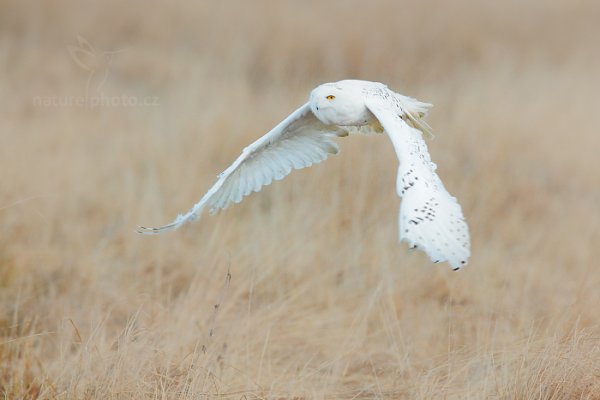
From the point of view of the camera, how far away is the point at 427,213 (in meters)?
2.62

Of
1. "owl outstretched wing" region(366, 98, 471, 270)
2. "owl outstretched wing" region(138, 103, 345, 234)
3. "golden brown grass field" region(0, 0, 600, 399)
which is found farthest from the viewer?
"golden brown grass field" region(0, 0, 600, 399)

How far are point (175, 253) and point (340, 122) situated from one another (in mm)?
2495

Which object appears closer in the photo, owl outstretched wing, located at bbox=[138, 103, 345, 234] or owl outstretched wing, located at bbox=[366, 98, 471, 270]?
owl outstretched wing, located at bbox=[366, 98, 471, 270]

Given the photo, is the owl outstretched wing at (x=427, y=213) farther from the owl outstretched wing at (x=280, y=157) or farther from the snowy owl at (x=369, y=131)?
the owl outstretched wing at (x=280, y=157)

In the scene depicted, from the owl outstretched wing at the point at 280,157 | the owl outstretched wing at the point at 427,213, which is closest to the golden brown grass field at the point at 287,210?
the owl outstretched wing at the point at 280,157

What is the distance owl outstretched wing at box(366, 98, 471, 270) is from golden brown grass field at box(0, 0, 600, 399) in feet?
3.08

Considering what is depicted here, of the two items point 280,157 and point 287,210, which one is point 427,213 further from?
point 287,210

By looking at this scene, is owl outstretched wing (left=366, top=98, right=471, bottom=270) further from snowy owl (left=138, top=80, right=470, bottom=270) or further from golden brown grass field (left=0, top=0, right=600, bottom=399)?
golden brown grass field (left=0, top=0, right=600, bottom=399)

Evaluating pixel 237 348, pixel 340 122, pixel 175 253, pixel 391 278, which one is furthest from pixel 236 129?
pixel 340 122

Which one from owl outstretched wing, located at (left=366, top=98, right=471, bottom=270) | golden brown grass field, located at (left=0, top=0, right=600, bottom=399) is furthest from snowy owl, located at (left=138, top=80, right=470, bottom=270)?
golden brown grass field, located at (left=0, top=0, right=600, bottom=399)

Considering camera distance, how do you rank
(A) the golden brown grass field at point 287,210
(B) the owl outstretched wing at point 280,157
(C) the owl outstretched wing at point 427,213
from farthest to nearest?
1. (A) the golden brown grass field at point 287,210
2. (B) the owl outstretched wing at point 280,157
3. (C) the owl outstretched wing at point 427,213

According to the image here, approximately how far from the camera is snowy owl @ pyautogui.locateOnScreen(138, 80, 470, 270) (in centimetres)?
258

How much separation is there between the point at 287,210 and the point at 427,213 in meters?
3.04

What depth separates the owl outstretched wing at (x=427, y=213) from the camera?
255cm
